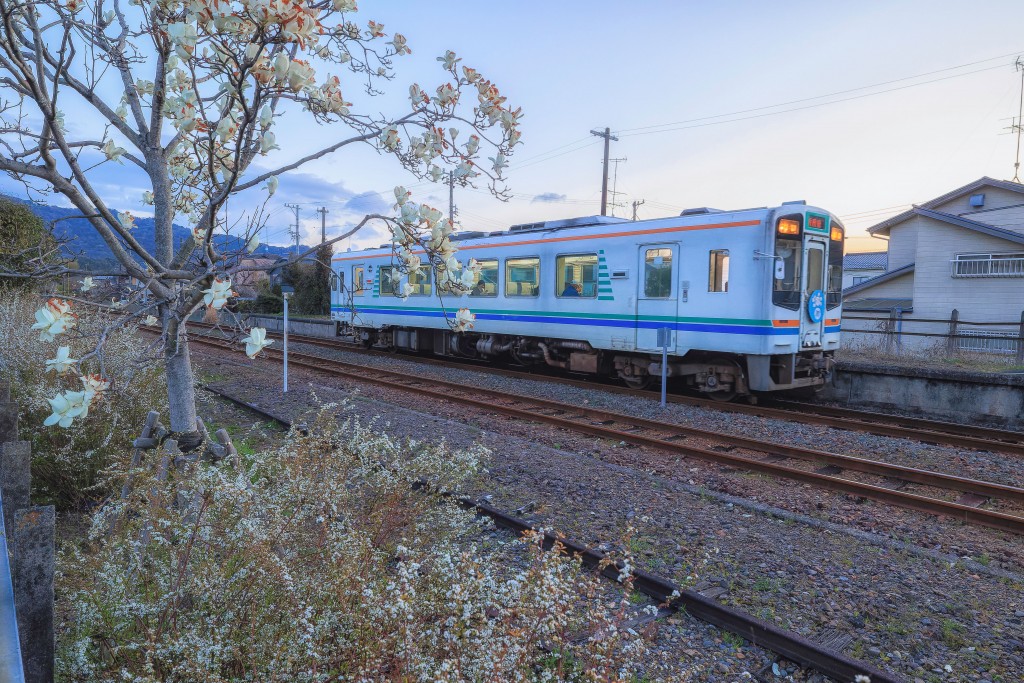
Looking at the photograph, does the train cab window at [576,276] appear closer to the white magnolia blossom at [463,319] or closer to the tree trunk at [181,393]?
the tree trunk at [181,393]

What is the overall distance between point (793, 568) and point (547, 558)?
259cm

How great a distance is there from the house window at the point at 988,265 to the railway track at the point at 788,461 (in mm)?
17096

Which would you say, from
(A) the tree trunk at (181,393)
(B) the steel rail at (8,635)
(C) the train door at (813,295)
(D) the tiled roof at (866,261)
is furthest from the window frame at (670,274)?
(D) the tiled roof at (866,261)

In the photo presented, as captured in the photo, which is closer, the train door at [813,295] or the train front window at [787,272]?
the train front window at [787,272]

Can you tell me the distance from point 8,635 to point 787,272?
1067cm

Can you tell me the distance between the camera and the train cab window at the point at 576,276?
12.5 m

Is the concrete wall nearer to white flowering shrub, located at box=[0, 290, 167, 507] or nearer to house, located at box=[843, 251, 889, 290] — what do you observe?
white flowering shrub, located at box=[0, 290, 167, 507]

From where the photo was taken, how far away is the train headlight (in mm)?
10078

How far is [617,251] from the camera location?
1202 cm

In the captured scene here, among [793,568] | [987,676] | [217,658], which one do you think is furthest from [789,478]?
[217,658]

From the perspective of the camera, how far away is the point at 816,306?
10906 mm

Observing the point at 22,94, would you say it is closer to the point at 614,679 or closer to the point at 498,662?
the point at 498,662

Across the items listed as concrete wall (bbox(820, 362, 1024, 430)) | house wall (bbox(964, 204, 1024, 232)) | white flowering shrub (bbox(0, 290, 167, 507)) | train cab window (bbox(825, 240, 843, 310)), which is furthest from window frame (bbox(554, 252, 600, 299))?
house wall (bbox(964, 204, 1024, 232))

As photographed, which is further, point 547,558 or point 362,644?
point 547,558
